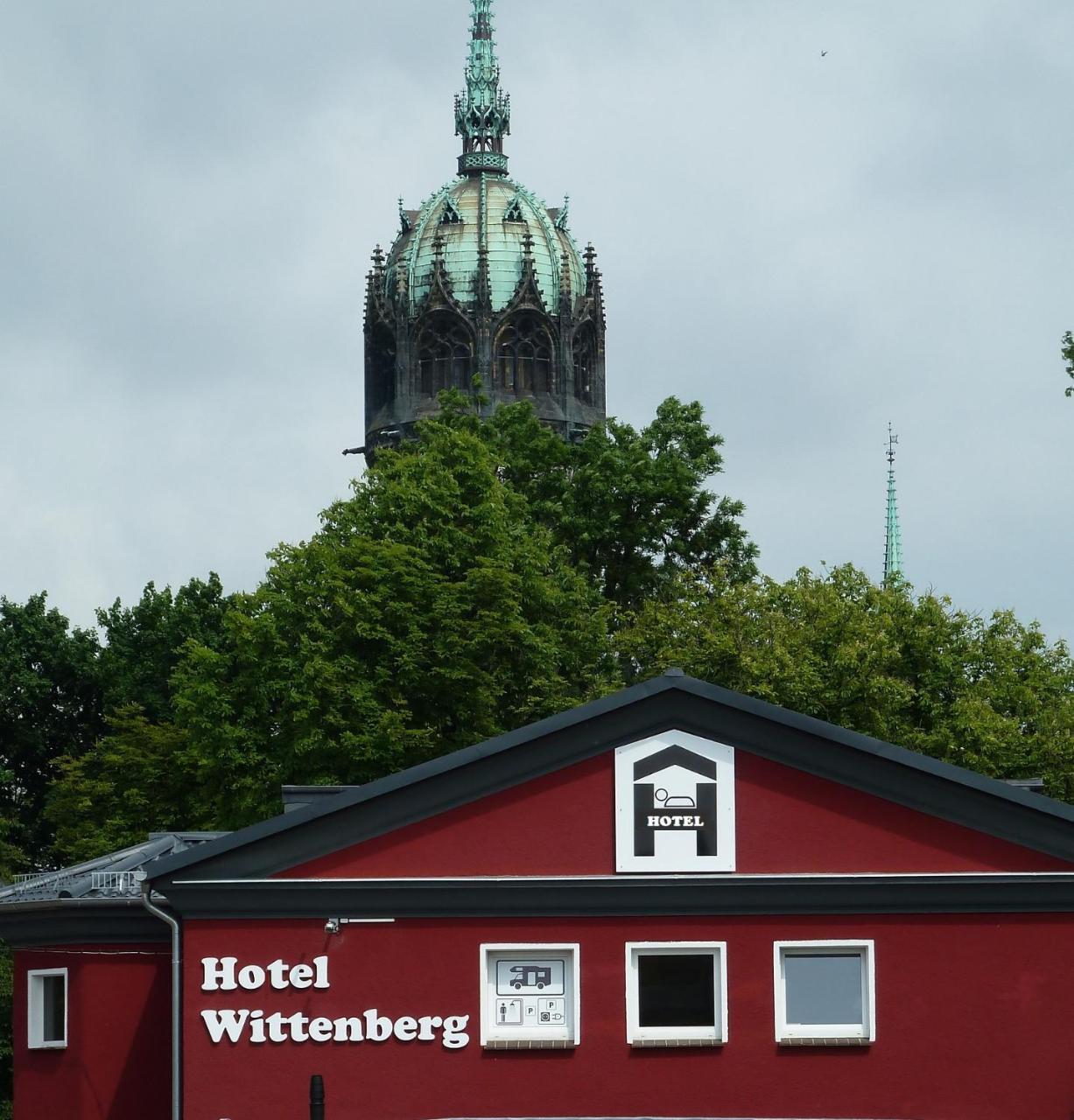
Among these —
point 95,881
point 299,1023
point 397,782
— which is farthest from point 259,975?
point 95,881

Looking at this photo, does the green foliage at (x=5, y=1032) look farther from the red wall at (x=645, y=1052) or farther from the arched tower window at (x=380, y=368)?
the arched tower window at (x=380, y=368)

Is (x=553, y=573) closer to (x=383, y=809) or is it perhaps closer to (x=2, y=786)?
(x=2, y=786)

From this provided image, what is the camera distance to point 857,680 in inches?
2311

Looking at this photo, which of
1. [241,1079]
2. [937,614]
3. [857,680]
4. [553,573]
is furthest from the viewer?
[553,573]

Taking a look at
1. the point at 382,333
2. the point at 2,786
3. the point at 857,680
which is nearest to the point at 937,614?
the point at 857,680

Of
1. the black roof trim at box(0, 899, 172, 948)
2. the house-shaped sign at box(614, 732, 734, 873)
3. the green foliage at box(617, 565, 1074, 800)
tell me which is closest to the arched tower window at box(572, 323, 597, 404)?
the green foliage at box(617, 565, 1074, 800)

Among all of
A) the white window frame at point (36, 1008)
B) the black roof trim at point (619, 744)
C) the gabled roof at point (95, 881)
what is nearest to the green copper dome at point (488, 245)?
the gabled roof at point (95, 881)

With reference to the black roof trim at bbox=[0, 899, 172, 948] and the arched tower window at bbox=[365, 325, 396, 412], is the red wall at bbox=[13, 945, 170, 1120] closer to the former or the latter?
the black roof trim at bbox=[0, 899, 172, 948]

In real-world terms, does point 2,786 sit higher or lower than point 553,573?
lower

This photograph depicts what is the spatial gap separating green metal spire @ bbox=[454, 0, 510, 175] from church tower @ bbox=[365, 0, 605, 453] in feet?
0.20

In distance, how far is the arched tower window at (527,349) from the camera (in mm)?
122688

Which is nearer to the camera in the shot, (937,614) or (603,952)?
(603,952)

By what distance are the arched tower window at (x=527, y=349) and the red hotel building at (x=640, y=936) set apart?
94.3 metres

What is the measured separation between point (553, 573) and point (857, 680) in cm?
1272
